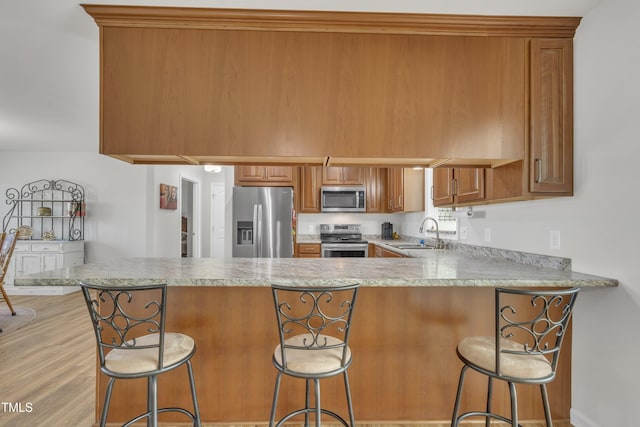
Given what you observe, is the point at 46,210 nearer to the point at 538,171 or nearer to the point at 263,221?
the point at 263,221

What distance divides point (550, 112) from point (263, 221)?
3646 millimetres

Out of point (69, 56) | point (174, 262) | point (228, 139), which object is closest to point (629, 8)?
point (228, 139)

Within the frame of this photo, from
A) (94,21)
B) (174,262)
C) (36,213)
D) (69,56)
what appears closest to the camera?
(94,21)

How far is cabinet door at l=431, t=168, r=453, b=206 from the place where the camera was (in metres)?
2.86

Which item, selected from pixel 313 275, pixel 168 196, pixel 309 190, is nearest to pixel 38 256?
pixel 168 196

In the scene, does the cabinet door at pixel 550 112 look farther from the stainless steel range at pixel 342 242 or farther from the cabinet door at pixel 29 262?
the cabinet door at pixel 29 262

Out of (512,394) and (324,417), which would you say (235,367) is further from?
(512,394)

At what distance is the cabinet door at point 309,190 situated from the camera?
16.6ft

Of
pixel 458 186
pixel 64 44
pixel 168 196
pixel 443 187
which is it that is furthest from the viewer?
pixel 168 196

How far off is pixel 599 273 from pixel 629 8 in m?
1.35

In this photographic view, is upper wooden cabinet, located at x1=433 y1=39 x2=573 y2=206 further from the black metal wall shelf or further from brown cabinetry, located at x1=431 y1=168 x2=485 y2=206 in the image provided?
the black metal wall shelf

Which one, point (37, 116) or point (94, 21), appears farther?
point (37, 116)

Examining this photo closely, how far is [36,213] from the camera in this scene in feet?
18.2

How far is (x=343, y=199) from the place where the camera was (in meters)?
5.01
